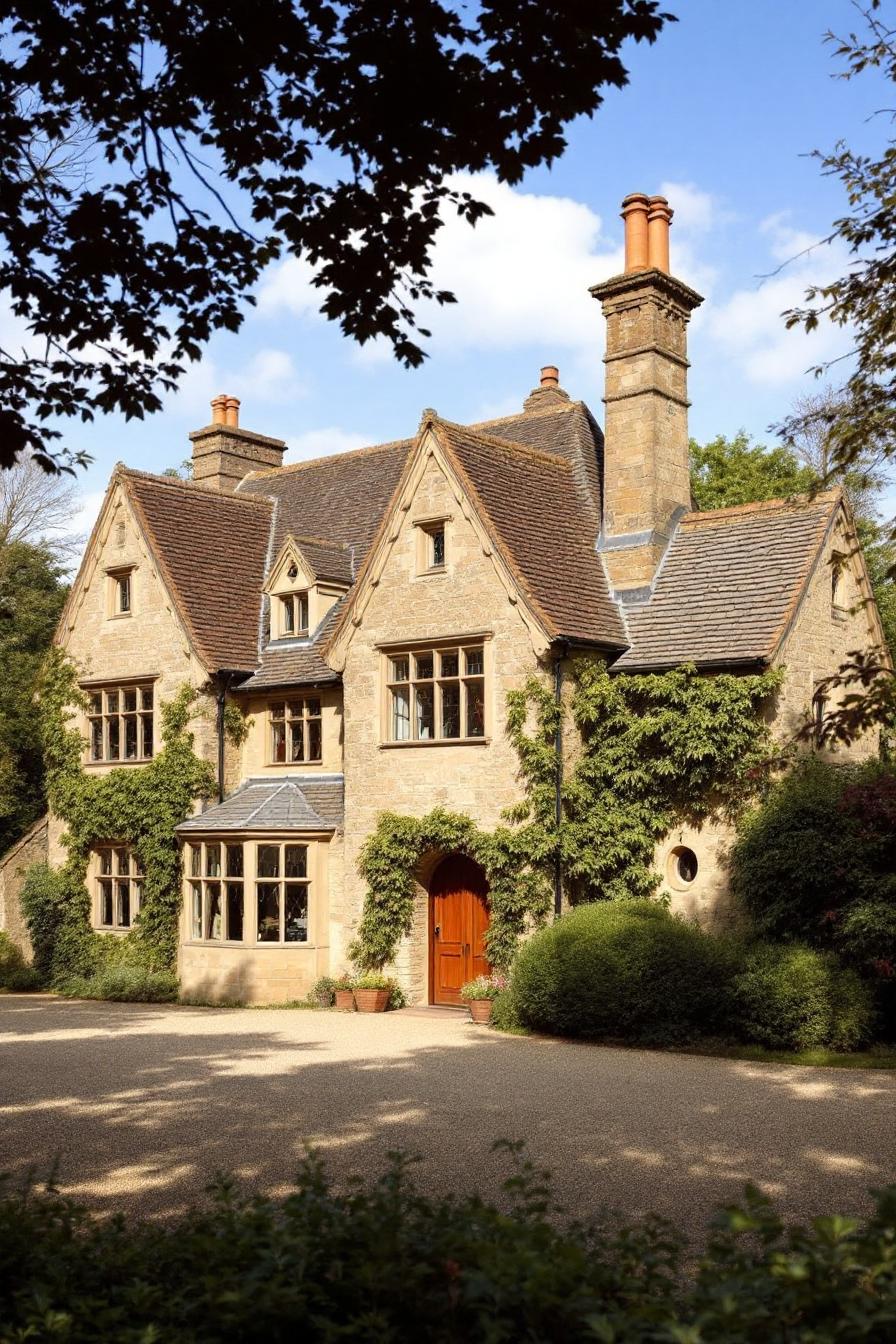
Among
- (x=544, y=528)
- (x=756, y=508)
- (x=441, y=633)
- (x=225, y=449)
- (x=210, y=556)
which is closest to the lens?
(x=441, y=633)

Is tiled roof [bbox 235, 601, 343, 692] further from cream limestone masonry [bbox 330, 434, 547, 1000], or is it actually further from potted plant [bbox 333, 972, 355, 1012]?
potted plant [bbox 333, 972, 355, 1012]

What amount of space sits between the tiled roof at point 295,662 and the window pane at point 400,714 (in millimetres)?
2087

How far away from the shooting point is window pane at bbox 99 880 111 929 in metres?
27.9

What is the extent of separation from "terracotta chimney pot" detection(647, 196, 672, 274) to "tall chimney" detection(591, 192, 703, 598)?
2 centimetres

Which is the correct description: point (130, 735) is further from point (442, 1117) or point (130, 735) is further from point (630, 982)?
point (442, 1117)

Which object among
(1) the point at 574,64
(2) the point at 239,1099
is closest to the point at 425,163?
(1) the point at 574,64

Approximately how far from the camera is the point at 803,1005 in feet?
55.8

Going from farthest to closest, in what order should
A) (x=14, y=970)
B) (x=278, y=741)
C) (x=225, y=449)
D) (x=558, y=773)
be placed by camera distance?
(x=225, y=449)
(x=14, y=970)
(x=278, y=741)
(x=558, y=773)

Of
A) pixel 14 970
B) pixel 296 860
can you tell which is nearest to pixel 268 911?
pixel 296 860

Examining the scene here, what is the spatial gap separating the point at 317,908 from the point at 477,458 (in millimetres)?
8332

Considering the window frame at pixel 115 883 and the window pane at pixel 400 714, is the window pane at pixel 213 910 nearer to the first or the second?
the window frame at pixel 115 883

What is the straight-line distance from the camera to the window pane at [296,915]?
2423cm

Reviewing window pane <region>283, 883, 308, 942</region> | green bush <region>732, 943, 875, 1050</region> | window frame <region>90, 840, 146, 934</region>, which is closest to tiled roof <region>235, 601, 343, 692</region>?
window pane <region>283, 883, 308, 942</region>

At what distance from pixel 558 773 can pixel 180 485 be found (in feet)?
41.3
